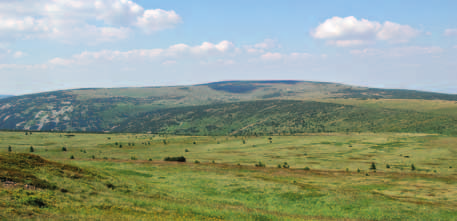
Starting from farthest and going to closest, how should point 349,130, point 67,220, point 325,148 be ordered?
point 349,130 → point 325,148 → point 67,220

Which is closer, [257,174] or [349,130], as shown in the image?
[257,174]

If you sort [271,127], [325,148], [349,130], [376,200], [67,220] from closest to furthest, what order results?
1. [67,220]
2. [376,200]
3. [325,148]
4. [349,130]
5. [271,127]

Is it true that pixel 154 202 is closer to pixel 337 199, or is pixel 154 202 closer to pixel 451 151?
pixel 337 199

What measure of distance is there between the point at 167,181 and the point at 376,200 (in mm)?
21305

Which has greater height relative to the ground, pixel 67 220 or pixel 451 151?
pixel 67 220

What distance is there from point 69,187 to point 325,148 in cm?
7255

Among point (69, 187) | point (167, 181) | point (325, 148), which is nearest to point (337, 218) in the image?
point (167, 181)

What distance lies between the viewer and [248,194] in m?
32.5

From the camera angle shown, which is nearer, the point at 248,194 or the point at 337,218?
the point at 337,218

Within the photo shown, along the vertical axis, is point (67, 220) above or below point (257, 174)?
above

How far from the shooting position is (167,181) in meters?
36.2

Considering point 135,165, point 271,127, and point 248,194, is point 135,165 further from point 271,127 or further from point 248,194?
point 271,127

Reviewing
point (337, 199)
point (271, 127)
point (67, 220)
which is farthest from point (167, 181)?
point (271, 127)

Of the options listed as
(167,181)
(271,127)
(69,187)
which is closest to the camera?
(69,187)
